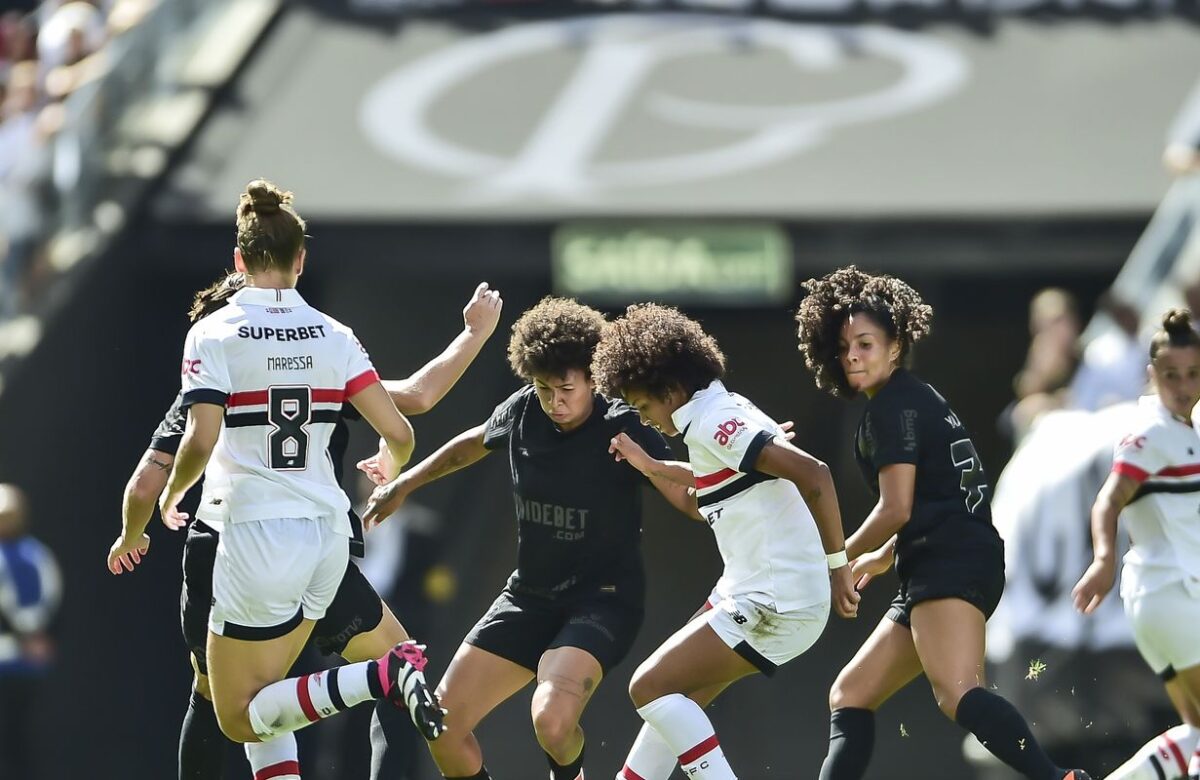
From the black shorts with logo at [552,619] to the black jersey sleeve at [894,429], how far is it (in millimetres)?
1106

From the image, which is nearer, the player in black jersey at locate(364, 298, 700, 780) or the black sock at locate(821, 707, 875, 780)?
the black sock at locate(821, 707, 875, 780)

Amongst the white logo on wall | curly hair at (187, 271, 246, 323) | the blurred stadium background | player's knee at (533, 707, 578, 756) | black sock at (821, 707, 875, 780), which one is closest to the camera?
black sock at (821, 707, 875, 780)

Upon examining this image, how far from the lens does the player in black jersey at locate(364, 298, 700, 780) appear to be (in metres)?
7.10

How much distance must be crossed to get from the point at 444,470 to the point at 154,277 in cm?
621

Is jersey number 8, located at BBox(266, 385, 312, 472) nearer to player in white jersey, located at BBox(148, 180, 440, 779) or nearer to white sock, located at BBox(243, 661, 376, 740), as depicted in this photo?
player in white jersey, located at BBox(148, 180, 440, 779)

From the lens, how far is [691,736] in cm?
672

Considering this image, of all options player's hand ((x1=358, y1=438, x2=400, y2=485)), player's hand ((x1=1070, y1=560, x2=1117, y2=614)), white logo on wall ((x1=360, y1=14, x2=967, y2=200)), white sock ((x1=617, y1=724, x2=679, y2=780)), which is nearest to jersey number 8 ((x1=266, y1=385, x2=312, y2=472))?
player's hand ((x1=358, y1=438, x2=400, y2=485))

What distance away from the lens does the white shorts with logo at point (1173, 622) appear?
6.88 meters

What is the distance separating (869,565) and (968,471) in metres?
0.53

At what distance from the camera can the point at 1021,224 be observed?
12750 millimetres

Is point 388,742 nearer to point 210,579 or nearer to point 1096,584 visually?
point 210,579

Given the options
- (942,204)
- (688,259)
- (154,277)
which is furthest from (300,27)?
(942,204)

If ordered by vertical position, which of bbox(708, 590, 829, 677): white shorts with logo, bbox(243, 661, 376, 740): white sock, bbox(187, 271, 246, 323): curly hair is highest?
Answer: bbox(187, 271, 246, 323): curly hair

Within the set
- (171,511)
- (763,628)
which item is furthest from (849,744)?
(171,511)
